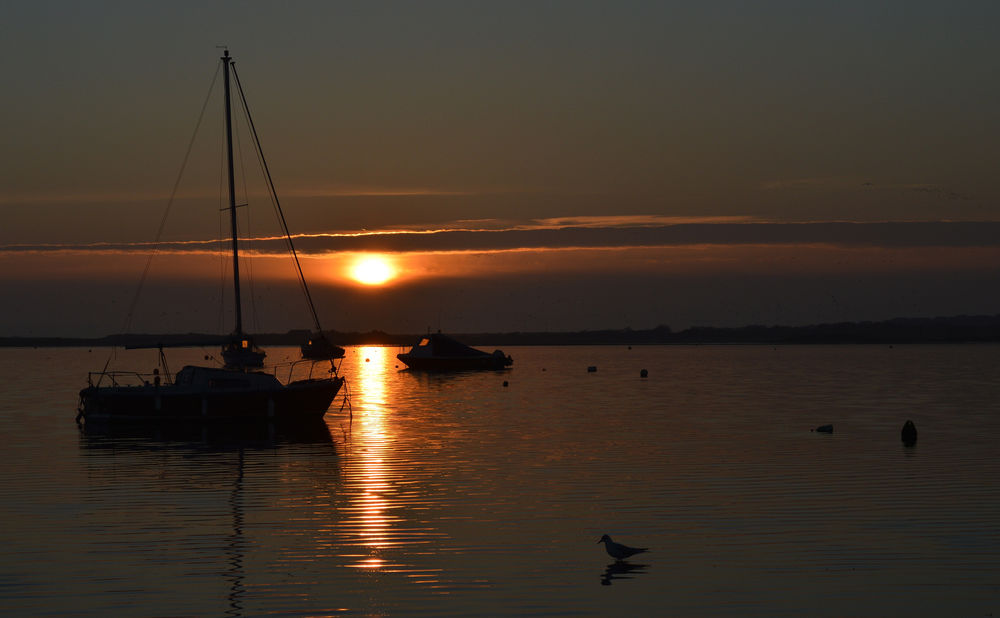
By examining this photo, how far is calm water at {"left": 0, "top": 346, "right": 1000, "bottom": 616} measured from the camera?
20562 millimetres

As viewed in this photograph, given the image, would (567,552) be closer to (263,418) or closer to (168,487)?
(168,487)

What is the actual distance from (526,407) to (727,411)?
1436cm

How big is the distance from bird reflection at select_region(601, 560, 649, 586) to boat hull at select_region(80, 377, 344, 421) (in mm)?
35337

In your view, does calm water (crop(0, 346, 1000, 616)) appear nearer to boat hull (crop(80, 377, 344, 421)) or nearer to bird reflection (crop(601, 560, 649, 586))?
bird reflection (crop(601, 560, 649, 586))

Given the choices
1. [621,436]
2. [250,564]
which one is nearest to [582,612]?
[250,564]

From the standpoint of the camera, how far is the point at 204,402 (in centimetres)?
5500

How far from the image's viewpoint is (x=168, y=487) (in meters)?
35.5

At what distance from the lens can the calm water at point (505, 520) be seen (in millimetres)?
20562

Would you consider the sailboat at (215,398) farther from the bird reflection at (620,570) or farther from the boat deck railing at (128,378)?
the bird reflection at (620,570)

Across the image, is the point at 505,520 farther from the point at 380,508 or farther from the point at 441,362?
the point at 441,362

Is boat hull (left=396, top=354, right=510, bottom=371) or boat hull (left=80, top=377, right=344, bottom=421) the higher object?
boat hull (left=80, top=377, right=344, bottom=421)

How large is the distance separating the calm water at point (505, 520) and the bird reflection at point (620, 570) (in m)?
0.08

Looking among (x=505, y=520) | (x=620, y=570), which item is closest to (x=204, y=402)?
(x=505, y=520)

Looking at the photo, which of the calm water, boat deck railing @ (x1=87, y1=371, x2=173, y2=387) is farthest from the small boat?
the calm water
